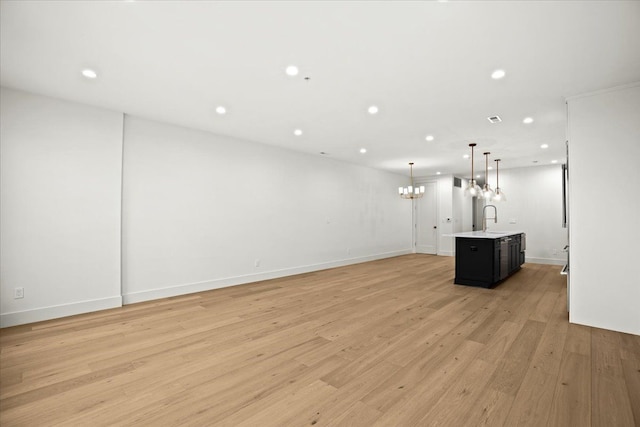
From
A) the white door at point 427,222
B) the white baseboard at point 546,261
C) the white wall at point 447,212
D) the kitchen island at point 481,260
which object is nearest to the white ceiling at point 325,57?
the kitchen island at point 481,260

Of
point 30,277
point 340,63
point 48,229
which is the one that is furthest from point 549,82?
point 30,277

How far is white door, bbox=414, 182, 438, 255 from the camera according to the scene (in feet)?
33.2

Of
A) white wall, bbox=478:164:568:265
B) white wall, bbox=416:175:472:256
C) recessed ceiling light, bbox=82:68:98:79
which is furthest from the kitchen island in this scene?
recessed ceiling light, bbox=82:68:98:79

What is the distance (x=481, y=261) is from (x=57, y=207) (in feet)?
22.0

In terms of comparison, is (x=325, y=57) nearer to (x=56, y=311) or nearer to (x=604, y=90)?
(x=604, y=90)

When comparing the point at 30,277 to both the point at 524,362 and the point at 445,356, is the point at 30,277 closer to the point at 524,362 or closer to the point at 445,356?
the point at 445,356

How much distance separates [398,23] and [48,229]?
466cm

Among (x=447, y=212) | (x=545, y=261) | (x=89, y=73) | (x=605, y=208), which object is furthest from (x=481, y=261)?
(x=89, y=73)

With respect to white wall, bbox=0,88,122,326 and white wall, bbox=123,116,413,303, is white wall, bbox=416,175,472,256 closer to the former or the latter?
white wall, bbox=123,116,413,303

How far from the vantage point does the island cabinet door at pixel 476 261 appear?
5295 millimetres

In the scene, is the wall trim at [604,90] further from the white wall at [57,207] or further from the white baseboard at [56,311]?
the white baseboard at [56,311]

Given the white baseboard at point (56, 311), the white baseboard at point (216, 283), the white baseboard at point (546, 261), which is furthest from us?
the white baseboard at point (546, 261)

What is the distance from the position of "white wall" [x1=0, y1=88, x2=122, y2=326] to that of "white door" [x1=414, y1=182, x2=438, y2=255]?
906cm

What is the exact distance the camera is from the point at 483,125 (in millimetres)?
4715
